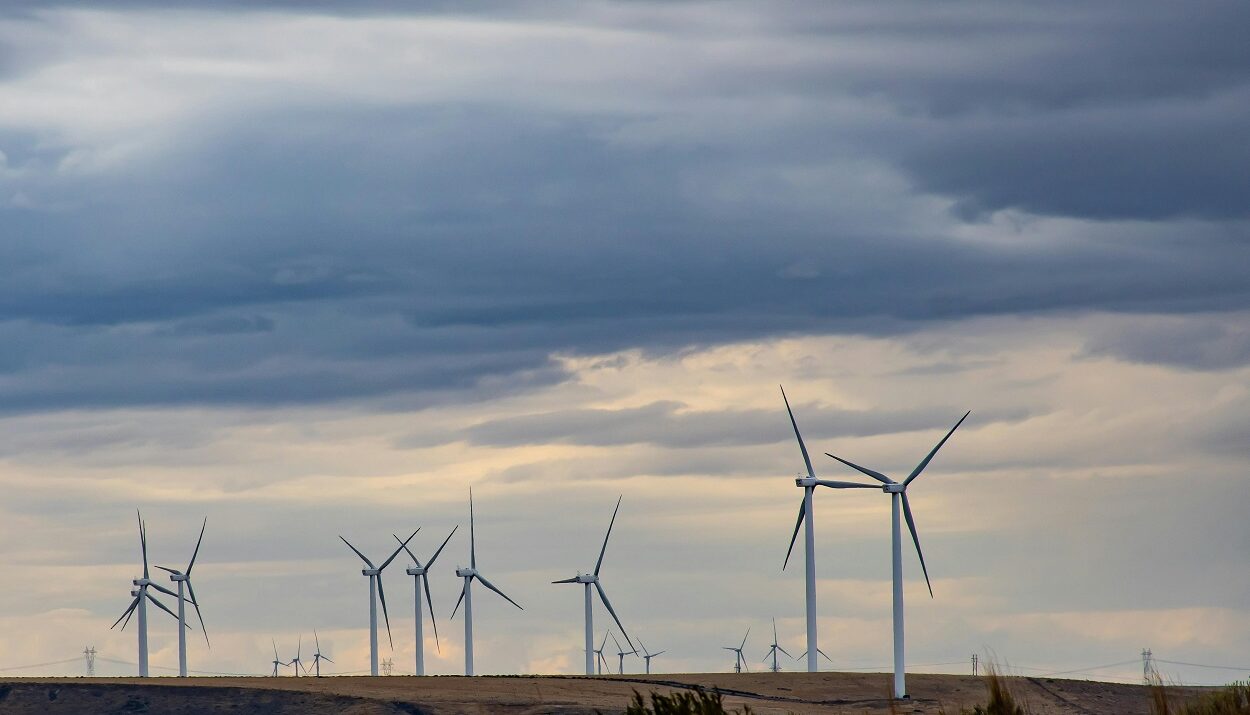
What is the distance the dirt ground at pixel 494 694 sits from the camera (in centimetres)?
11762

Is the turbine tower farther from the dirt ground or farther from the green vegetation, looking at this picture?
Result: the green vegetation

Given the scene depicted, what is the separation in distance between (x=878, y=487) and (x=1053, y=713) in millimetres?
21153

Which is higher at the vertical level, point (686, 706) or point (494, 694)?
point (494, 694)

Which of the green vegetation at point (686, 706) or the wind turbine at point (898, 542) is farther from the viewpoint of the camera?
the wind turbine at point (898, 542)

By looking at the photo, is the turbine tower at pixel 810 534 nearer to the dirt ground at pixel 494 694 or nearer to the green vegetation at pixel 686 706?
the dirt ground at pixel 494 694

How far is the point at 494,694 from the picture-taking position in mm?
123750

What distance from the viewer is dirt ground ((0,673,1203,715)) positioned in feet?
386

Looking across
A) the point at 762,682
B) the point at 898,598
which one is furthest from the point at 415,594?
the point at 898,598

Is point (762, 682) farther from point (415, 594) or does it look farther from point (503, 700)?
point (415, 594)

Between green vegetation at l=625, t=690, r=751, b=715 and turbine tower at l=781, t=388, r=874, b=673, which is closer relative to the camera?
green vegetation at l=625, t=690, r=751, b=715

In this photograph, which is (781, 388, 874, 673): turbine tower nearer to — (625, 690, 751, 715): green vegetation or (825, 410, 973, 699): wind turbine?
(825, 410, 973, 699): wind turbine

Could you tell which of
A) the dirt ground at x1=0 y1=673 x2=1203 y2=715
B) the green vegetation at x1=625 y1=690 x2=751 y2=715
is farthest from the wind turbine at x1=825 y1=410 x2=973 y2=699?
the green vegetation at x1=625 y1=690 x2=751 y2=715

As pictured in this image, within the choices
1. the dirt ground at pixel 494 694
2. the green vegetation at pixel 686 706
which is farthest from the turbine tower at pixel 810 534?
the green vegetation at pixel 686 706

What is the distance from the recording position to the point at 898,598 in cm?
13262
